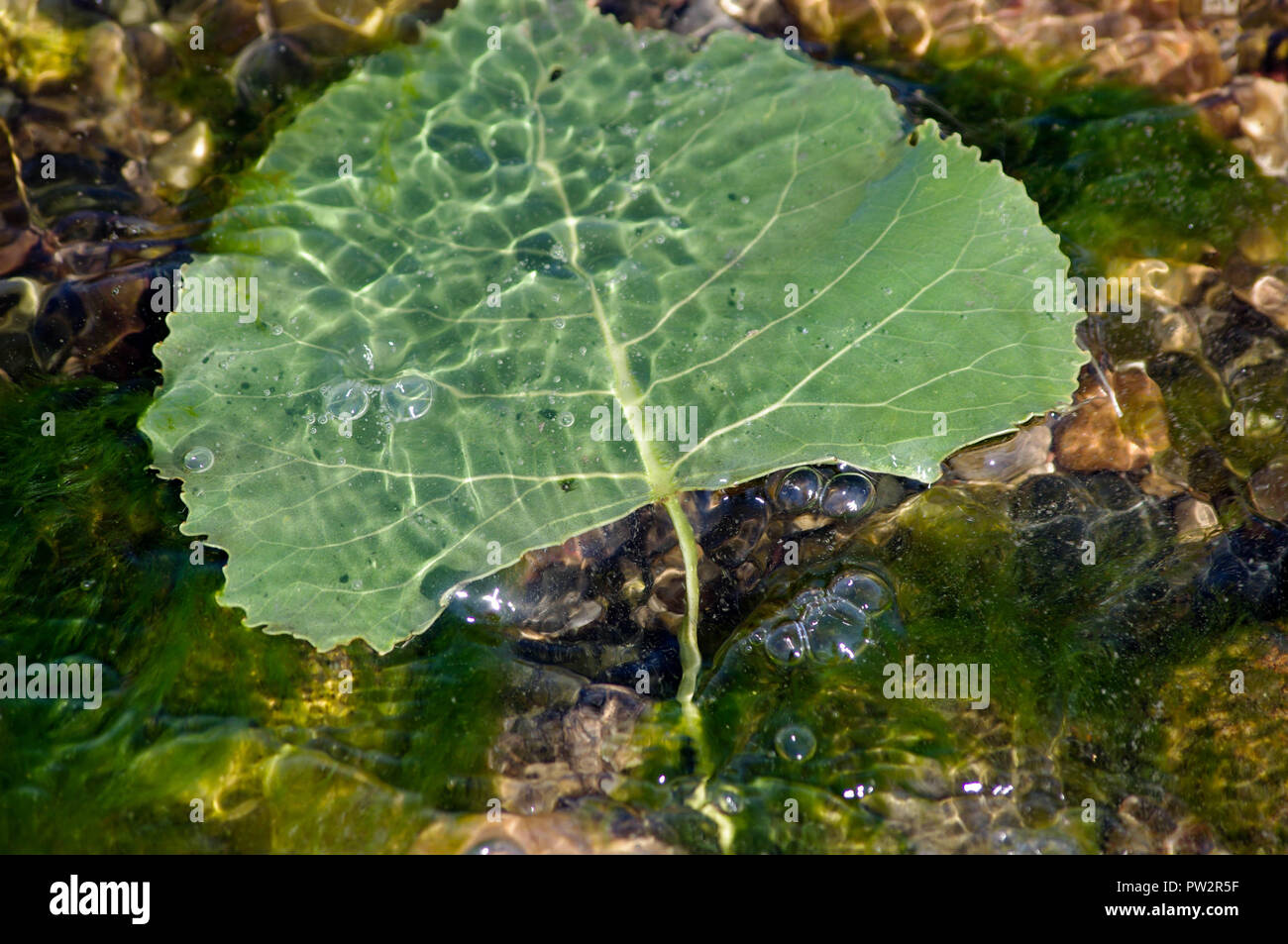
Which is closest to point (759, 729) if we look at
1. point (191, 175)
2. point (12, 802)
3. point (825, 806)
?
point (825, 806)

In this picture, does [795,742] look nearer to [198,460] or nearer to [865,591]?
[865,591]

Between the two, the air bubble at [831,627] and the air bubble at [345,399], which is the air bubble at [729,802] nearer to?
the air bubble at [831,627]

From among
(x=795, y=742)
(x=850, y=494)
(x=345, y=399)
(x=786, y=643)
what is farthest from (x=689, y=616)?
(x=345, y=399)

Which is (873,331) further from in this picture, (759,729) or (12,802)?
(12,802)

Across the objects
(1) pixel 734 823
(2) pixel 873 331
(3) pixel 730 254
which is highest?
(3) pixel 730 254

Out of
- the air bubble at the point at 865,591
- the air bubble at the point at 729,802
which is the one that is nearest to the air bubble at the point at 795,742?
the air bubble at the point at 729,802

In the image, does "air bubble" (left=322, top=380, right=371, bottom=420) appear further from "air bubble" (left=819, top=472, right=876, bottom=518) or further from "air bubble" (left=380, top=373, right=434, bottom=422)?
"air bubble" (left=819, top=472, right=876, bottom=518)
